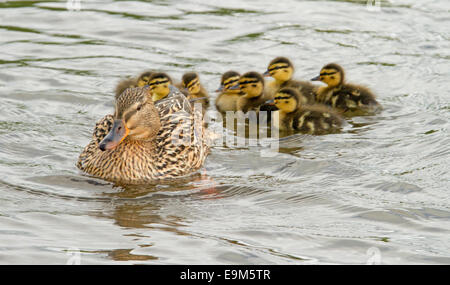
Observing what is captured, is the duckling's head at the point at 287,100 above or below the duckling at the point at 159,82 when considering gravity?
below

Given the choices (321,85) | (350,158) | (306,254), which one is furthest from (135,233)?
(321,85)

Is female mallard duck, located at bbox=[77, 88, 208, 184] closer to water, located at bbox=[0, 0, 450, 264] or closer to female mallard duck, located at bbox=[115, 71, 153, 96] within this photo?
water, located at bbox=[0, 0, 450, 264]

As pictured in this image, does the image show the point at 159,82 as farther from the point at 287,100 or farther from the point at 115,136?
the point at 115,136

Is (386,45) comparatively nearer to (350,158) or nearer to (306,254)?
(350,158)

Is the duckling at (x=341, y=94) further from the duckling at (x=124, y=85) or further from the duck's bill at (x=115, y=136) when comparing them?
A: the duck's bill at (x=115, y=136)

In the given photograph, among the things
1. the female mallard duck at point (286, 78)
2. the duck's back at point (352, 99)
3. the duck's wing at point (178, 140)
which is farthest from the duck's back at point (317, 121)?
the duck's wing at point (178, 140)

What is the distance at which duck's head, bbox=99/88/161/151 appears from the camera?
4.40 meters

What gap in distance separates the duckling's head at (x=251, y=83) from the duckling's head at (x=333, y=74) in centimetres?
53

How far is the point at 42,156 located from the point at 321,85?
290cm

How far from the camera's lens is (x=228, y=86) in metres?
6.42

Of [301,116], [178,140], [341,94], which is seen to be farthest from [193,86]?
[178,140]

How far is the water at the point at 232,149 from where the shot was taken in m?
3.73

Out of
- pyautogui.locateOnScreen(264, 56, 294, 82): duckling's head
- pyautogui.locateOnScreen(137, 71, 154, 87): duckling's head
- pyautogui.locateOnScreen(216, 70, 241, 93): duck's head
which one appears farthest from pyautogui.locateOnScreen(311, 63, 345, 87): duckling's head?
pyautogui.locateOnScreen(137, 71, 154, 87): duckling's head
